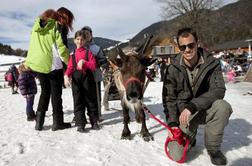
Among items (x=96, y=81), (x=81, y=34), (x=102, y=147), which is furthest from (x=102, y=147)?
(x=81, y=34)

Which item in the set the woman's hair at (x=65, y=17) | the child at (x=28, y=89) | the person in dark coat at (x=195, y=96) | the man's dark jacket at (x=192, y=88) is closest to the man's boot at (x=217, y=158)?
the person in dark coat at (x=195, y=96)

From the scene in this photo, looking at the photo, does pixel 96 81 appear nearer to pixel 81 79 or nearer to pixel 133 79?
pixel 81 79

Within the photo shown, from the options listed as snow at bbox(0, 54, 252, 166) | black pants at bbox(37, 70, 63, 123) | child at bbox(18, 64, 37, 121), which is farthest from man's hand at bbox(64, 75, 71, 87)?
child at bbox(18, 64, 37, 121)

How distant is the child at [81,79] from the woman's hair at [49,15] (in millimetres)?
519

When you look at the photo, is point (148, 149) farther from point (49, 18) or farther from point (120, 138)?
point (49, 18)

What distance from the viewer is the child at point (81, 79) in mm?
4879

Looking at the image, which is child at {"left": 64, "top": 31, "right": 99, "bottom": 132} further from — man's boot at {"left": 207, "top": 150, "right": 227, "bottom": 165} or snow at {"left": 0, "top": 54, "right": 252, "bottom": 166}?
man's boot at {"left": 207, "top": 150, "right": 227, "bottom": 165}

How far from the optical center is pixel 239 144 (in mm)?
4215

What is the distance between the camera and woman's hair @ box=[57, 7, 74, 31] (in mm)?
4984

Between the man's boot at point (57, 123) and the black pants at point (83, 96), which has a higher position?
the black pants at point (83, 96)

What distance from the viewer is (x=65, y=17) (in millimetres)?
5000

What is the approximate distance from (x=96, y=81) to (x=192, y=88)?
2395 mm

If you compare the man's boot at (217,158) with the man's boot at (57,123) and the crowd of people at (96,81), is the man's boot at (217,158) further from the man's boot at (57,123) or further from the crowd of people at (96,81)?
the man's boot at (57,123)

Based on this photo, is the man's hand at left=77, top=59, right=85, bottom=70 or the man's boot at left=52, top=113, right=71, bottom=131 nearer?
the man's hand at left=77, top=59, right=85, bottom=70
